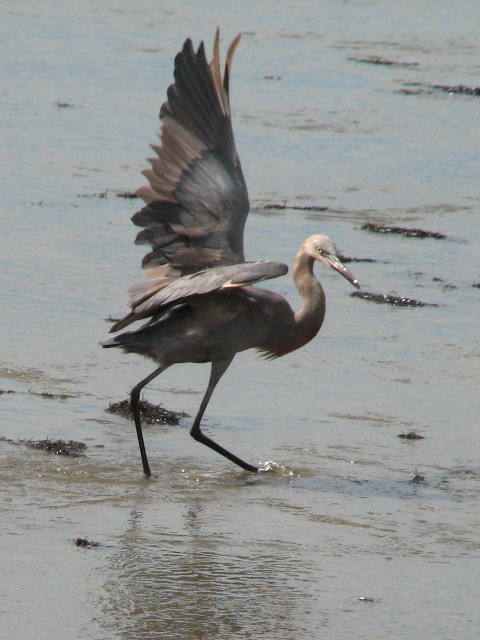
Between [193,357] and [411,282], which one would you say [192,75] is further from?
[411,282]

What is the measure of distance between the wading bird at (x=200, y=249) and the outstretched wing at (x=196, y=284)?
0.01m

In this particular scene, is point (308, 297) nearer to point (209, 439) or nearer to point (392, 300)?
point (209, 439)

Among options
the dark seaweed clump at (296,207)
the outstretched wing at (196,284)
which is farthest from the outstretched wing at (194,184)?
the dark seaweed clump at (296,207)

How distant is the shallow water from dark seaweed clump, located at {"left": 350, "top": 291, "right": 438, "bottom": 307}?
0.09 m

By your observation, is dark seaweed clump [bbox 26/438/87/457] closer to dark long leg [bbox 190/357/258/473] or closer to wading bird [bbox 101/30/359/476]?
wading bird [bbox 101/30/359/476]

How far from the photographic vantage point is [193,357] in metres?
7.49

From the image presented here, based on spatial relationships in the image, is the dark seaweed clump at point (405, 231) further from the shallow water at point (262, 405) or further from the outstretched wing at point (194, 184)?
the outstretched wing at point (194, 184)

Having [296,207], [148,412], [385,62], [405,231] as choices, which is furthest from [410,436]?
[385,62]

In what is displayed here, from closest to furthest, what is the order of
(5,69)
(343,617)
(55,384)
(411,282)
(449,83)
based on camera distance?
(343,617) < (55,384) < (411,282) < (5,69) < (449,83)

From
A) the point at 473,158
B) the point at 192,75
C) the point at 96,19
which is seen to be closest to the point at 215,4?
the point at 96,19

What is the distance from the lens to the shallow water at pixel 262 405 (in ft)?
17.8

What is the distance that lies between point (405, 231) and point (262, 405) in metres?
4.32

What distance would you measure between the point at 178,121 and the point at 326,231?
14.2 feet

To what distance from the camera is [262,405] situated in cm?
798
